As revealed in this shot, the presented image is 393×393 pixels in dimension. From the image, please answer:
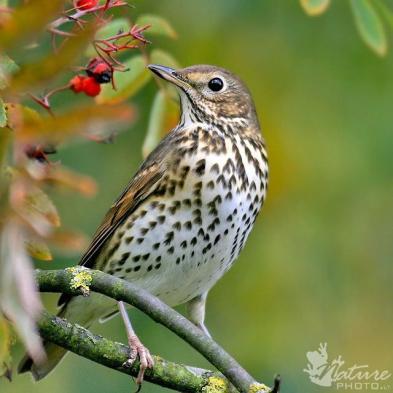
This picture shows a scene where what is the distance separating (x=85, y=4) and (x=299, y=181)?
3088 millimetres

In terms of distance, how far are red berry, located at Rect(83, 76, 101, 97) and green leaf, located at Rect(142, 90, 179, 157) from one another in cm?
42

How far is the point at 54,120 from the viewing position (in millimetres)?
989

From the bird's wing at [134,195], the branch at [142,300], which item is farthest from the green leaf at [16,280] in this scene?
the bird's wing at [134,195]

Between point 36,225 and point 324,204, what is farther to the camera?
point 324,204

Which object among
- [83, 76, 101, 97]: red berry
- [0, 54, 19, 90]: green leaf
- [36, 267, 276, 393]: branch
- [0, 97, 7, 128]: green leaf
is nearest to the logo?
[36, 267, 276, 393]: branch

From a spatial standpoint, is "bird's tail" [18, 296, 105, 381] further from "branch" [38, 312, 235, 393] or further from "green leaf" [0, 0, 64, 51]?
"green leaf" [0, 0, 64, 51]

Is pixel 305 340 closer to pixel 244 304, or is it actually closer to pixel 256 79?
pixel 244 304

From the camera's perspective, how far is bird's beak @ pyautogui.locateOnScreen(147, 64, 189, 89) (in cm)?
293

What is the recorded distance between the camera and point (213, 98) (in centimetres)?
369

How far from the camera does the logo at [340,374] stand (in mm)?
4109

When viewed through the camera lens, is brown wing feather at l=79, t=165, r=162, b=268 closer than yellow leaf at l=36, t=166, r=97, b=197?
No

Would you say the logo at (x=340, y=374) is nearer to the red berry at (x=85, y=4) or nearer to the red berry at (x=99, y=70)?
the red berry at (x=99, y=70)

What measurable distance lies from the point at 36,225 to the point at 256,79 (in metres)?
4.27

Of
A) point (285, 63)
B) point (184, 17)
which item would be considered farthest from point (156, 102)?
point (285, 63)
